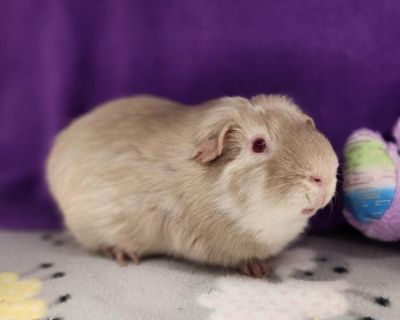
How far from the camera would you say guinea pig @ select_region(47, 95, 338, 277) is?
4.65ft

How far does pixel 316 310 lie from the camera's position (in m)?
1.38

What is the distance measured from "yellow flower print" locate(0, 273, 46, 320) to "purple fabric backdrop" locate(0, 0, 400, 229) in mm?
581

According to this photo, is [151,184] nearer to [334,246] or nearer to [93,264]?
[93,264]

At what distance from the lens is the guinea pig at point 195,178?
1418mm

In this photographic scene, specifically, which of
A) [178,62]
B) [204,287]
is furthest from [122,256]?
[178,62]

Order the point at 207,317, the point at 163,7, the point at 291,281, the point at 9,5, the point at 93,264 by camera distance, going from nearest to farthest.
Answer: the point at 207,317 < the point at 291,281 < the point at 93,264 < the point at 163,7 < the point at 9,5

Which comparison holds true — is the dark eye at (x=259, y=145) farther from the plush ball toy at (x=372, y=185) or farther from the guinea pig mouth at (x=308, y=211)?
the plush ball toy at (x=372, y=185)

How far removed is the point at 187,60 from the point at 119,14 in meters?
0.33

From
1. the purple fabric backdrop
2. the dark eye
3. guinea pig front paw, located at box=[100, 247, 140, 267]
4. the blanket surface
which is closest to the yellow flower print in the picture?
the blanket surface

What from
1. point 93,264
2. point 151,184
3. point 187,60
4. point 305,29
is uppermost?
point 305,29

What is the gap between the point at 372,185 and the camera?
1.56 meters

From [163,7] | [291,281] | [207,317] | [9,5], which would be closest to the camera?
[207,317]

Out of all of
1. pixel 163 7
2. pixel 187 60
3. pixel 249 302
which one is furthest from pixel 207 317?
pixel 163 7

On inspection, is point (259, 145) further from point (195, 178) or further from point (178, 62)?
point (178, 62)
